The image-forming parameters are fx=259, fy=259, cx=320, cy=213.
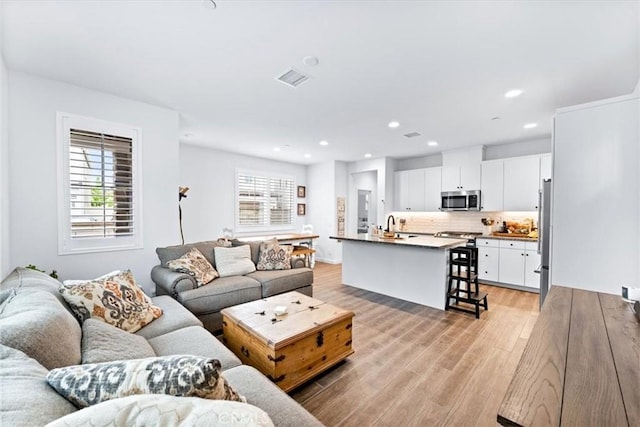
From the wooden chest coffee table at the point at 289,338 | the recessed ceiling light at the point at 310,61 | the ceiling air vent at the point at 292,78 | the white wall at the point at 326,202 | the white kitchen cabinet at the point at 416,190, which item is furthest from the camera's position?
the white wall at the point at 326,202

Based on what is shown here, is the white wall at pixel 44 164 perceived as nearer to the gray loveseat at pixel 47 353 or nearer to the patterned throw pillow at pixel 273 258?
the gray loveseat at pixel 47 353

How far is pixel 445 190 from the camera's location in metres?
5.71

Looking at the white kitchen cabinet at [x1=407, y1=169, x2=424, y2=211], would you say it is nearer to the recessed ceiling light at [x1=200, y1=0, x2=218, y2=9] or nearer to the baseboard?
the baseboard

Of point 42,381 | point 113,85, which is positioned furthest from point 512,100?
point 113,85

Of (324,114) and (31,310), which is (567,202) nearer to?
(324,114)

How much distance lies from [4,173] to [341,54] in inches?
131

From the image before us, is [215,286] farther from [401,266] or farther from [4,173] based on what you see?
[401,266]

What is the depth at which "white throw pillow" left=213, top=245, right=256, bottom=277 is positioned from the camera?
136 inches

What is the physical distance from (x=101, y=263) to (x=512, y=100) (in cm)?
529

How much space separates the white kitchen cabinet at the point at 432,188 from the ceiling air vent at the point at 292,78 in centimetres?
424

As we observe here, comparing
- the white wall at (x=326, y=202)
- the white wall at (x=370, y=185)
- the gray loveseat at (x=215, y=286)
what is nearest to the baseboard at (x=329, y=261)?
the white wall at (x=326, y=202)

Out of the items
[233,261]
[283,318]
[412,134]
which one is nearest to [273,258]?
[233,261]

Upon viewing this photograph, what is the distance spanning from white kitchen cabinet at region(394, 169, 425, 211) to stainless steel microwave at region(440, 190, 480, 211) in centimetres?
55

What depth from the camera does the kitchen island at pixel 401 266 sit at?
3.64 meters
